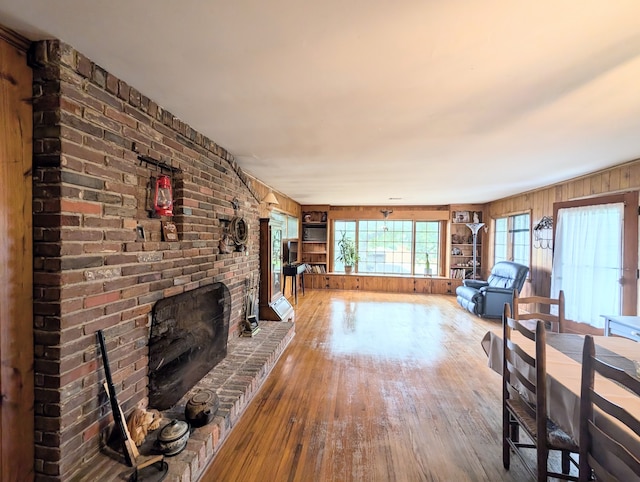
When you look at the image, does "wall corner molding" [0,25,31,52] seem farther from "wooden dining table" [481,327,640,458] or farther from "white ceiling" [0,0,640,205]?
"wooden dining table" [481,327,640,458]

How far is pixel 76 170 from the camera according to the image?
49.9 inches

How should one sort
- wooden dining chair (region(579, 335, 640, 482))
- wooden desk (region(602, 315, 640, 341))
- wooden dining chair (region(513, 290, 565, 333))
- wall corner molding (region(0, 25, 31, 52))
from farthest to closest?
wooden desk (region(602, 315, 640, 341)) → wooden dining chair (region(513, 290, 565, 333)) → wall corner molding (region(0, 25, 31, 52)) → wooden dining chair (region(579, 335, 640, 482))

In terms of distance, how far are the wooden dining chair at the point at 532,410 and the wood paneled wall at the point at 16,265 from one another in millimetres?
2340

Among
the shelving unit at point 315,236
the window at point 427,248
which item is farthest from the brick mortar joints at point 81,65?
the window at point 427,248

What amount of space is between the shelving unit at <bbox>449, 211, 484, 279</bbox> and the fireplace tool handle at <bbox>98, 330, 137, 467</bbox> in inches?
274

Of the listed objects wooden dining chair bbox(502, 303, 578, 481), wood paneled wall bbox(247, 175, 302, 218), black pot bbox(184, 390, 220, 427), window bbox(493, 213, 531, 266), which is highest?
wood paneled wall bbox(247, 175, 302, 218)

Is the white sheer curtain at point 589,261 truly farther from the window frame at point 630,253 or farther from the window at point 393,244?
the window at point 393,244

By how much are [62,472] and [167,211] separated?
1.44m

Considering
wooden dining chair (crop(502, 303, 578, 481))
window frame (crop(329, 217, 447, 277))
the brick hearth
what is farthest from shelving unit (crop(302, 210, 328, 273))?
wooden dining chair (crop(502, 303, 578, 481))

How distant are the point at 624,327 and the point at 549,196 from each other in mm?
2752

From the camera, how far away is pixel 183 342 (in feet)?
6.58

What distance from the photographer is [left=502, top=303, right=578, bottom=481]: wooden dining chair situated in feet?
4.31

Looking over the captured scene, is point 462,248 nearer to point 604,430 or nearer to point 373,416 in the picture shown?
point 373,416

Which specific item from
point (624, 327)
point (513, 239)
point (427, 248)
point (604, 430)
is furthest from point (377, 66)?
point (427, 248)
